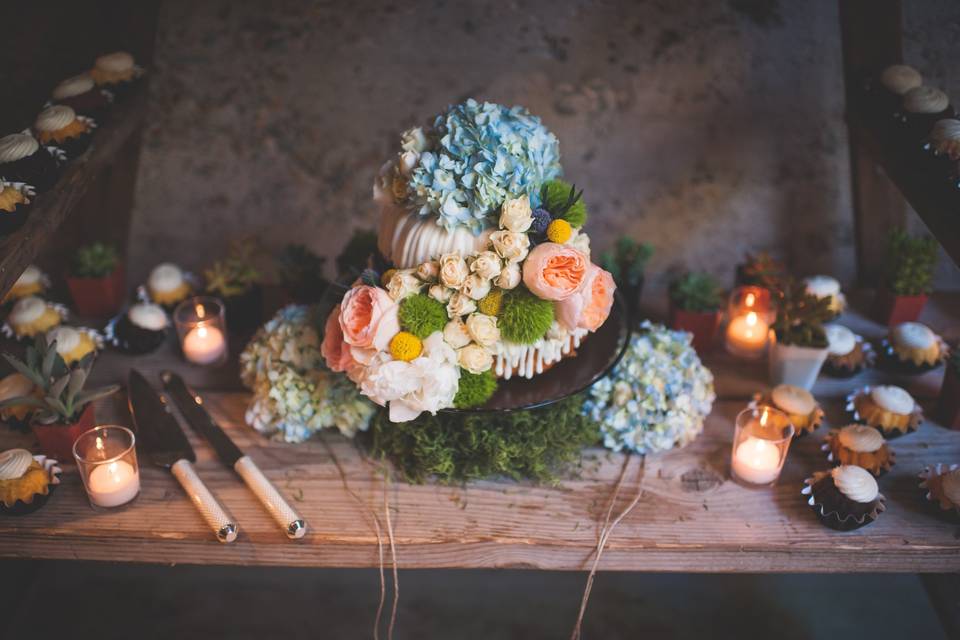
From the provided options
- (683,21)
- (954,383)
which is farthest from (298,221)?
(954,383)

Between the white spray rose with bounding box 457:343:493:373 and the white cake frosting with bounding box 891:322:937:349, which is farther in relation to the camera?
the white cake frosting with bounding box 891:322:937:349

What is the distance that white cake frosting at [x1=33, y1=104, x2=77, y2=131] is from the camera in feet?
4.95

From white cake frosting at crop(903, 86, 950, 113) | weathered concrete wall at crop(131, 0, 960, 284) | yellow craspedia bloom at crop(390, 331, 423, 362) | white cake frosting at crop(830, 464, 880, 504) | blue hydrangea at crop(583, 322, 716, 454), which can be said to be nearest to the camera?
yellow craspedia bloom at crop(390, 331, 423, 362)

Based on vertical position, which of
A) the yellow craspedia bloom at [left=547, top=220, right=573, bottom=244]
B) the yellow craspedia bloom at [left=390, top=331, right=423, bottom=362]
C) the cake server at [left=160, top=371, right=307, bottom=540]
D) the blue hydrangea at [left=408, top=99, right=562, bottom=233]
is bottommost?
the cake server at [left=160, top=371, right=307, bottom=540]

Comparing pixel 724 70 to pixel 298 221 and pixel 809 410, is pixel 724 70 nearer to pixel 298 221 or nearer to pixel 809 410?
pixel 809 410

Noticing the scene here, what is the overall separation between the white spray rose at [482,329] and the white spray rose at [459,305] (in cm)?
2

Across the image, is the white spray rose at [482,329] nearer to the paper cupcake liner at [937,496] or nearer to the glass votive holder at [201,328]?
the glass votive holder at [201,328]

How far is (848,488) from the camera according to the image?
130 cm

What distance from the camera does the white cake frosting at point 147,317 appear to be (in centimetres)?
173

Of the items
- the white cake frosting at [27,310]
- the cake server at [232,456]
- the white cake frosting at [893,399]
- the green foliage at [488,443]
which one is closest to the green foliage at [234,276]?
the cake server at [232,456]

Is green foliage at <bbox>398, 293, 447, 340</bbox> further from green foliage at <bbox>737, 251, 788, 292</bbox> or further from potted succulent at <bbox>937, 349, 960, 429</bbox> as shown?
potted succulent at <bbox>937, 349, 960, 429</bbox>

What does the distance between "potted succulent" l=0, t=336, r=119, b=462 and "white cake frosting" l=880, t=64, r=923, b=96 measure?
1684 millimetres

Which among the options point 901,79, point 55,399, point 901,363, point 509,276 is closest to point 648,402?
point 509,276

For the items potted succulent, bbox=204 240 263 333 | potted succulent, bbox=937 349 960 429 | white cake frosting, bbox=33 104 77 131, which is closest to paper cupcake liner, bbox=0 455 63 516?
potted succulent, bbox=204 240 263 333
